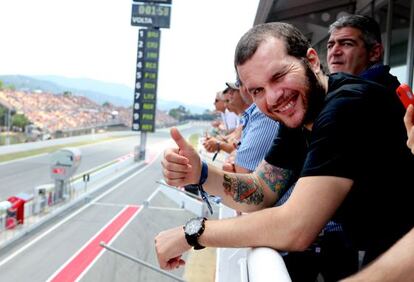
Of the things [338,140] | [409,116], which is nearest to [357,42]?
[338,140]

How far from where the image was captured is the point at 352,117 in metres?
1.06

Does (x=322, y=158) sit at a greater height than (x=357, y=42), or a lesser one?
lesser

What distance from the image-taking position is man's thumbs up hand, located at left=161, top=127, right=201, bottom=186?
4.94ft

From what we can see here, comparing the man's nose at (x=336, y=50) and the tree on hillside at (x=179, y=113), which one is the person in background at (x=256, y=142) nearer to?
the man's nose at (x=336, y=50)

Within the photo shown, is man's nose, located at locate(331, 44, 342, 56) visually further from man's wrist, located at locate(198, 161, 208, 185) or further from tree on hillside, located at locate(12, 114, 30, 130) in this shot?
tree on hillside, located at locate(12, 114, 30, 130)

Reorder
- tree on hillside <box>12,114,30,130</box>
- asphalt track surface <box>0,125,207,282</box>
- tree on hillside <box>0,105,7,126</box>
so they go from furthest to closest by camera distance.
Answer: tree on hillside <box>12,114,30,130</box> → tree on hillside <box>0,105,7,126</box> → asphalt track surface <box>0,125,207,282</box>

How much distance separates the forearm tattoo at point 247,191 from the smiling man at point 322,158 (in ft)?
1.01

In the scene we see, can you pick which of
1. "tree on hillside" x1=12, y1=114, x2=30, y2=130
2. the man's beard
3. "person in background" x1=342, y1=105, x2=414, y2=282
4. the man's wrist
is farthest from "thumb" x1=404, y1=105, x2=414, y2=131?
"tree on hillside" x1=12, y1=114, x2=30, y2=130

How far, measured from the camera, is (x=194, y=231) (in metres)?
1.27

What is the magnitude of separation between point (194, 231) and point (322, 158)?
17.1 inches

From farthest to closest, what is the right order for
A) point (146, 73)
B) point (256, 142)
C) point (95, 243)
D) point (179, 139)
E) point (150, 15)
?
1. point (150, 15)
2. point (146, 73)
3. point (95, 243)
4. point (256, 142)
5. point (179, 139)

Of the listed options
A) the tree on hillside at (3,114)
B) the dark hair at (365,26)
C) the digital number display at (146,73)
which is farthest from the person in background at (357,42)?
the tree on hillside at (3,114)

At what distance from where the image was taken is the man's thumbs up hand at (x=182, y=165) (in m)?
1.51

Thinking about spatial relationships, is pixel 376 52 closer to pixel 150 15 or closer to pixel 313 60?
pixel 313 60
